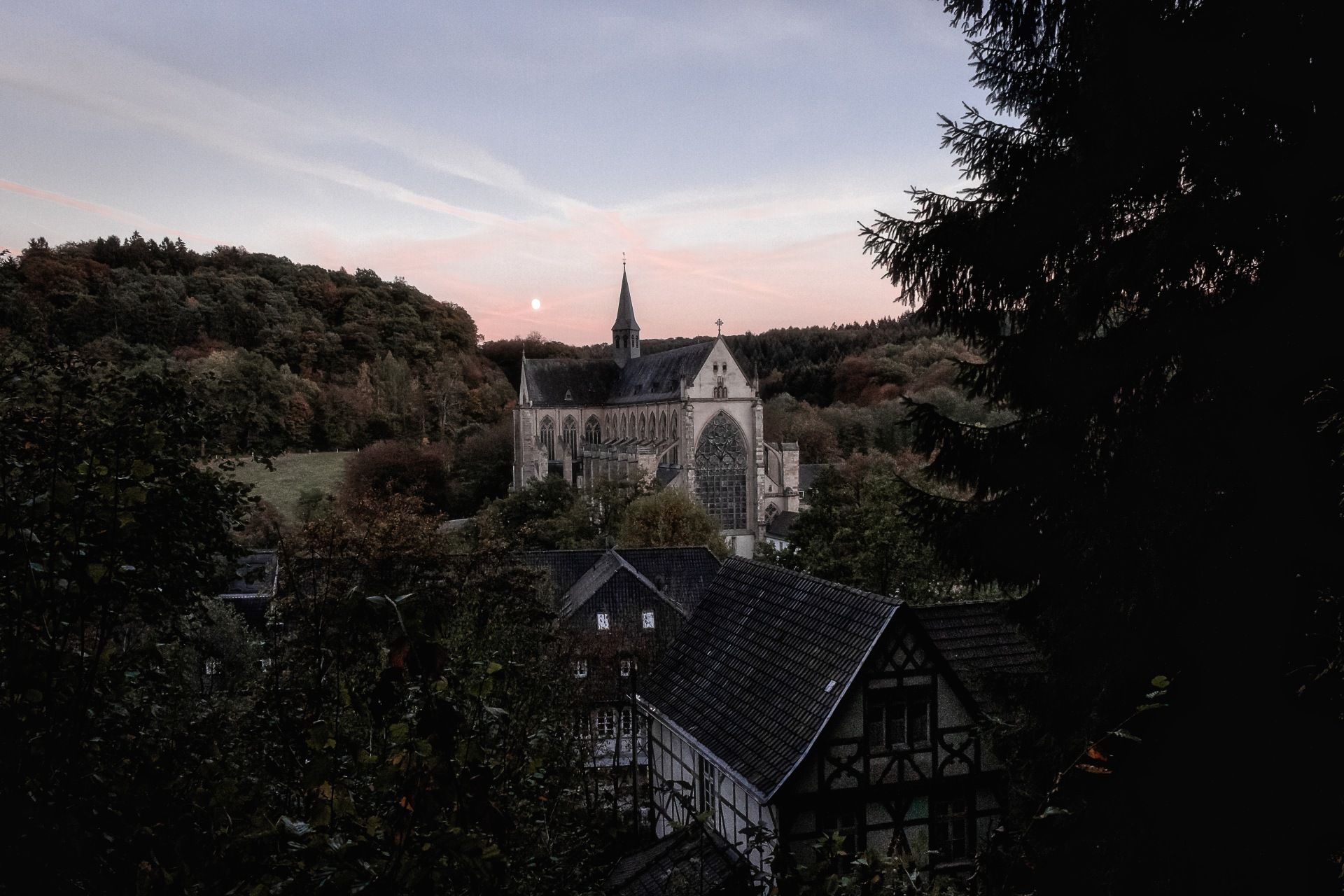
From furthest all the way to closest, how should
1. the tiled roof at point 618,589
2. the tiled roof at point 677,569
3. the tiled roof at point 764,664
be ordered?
the tiled roof at point 677,569
the tiled roof at point 618,589
the tiled roof at point 764,664

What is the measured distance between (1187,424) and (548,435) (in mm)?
57215

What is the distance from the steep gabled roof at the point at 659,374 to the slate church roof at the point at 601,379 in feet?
0.16

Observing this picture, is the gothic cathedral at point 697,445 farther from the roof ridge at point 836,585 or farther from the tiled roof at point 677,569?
the roof ridge at point 836,585

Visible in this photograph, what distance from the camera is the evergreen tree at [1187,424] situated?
570cm

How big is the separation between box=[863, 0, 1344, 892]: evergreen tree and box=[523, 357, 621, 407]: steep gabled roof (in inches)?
2182

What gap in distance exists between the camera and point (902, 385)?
8181 cm

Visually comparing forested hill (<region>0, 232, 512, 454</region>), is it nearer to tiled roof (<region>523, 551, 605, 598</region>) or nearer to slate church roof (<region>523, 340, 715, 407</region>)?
slate church roof (<region>523, 340, 715, 407</region>)

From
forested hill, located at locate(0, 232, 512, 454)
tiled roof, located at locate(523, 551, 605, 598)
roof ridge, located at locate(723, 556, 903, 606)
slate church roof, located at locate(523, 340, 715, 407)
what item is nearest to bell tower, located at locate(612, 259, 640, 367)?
slate church roof, located at locate(523, 340, 715, 407)

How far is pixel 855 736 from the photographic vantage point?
10.6 metres

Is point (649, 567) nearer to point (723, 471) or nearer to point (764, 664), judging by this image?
point (764, 664)

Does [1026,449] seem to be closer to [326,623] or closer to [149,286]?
[326,623]

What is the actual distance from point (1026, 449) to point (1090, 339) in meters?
1.05

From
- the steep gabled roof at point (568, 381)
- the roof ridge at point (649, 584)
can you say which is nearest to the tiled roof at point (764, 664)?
the roof ridge at point (649, 584)

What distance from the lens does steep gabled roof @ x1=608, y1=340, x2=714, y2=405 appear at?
53.2 metres
